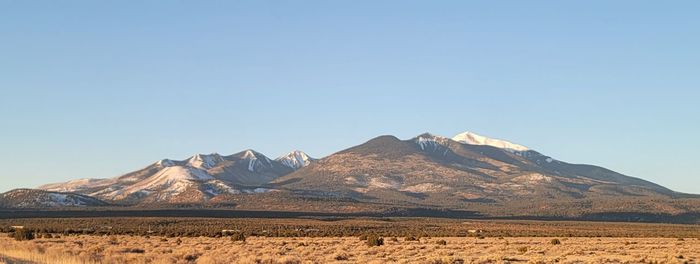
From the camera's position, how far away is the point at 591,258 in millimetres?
41906

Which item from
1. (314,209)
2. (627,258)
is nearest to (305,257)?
(627,258)

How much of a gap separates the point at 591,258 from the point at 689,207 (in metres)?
151

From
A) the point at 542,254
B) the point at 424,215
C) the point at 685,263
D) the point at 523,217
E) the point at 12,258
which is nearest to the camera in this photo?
the point at 12,258

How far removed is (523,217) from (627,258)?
5160 inches

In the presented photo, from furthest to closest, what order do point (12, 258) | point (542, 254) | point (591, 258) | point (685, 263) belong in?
point (542, 254) < point (591, 258) < point (685, 263) < point (12, 258)

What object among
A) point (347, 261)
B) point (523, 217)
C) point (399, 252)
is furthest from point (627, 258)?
point (523, 217)

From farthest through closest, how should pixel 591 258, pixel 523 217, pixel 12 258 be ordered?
pixel 523 217, pixel 591 258, pixel 12 258

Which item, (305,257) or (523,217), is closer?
(305,257)

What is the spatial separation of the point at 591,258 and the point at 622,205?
157116 mm

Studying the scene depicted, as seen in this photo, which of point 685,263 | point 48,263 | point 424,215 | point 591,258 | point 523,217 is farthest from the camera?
point 424,215

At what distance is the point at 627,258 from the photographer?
1654 inches

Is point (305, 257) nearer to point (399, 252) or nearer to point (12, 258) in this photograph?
point (399, 252)

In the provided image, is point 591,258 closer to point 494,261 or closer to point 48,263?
point 494,261

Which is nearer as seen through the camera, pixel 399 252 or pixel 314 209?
pixel 399 252
